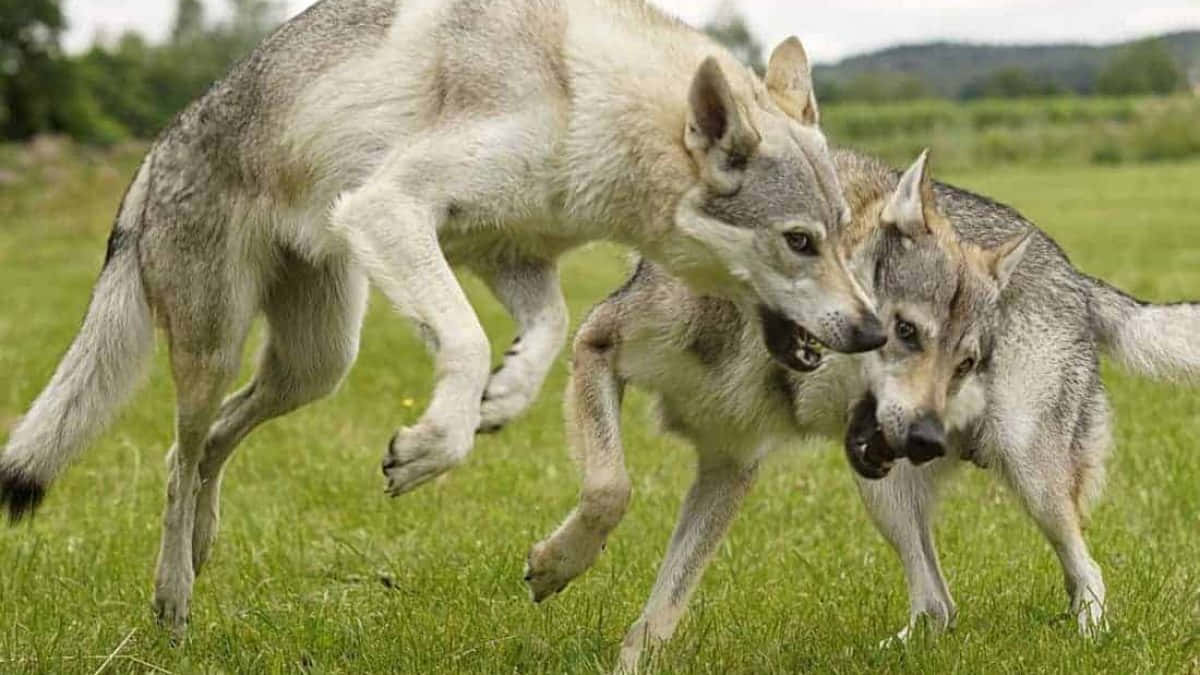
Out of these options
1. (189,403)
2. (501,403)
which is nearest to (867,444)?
(501,403)

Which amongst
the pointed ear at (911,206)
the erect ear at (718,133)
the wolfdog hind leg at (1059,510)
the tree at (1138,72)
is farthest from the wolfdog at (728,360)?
the tree at (1138,72)

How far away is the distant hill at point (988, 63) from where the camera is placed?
3112 centimetres

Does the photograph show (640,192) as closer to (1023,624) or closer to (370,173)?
(370,173)

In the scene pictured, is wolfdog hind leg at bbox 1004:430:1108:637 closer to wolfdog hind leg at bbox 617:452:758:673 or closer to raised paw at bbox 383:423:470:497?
wolfdog hind leg at bbox 617:452:758:673

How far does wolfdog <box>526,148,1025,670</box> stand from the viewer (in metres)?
4.89

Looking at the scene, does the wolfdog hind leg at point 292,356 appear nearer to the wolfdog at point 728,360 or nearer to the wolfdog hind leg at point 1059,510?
the wolfdog at point 728,360

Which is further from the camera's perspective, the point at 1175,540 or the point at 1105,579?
the point at 1175,540

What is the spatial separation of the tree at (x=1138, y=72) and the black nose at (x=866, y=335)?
5449 cm

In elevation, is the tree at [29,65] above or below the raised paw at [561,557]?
below

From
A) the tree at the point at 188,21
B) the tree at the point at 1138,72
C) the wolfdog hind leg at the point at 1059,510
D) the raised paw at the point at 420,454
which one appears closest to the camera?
the raised paw at the point at 420,454

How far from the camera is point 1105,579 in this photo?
559cm

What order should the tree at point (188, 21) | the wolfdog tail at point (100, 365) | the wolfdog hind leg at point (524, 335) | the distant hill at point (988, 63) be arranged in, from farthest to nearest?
the tree at point (188, 21) < the distant hill at point (988, 63) < the wolfdog tail at point (100, 365) < the wolfdog hind leg at point (524, 335)

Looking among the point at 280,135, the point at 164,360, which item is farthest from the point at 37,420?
the point at 164,360

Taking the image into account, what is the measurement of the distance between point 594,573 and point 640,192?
6.67 ft
